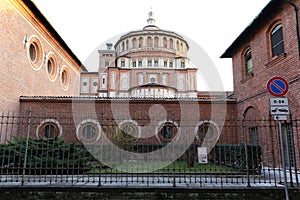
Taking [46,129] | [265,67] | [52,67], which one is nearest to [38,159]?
[46,129]

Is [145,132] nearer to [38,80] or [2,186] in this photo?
[38,80]

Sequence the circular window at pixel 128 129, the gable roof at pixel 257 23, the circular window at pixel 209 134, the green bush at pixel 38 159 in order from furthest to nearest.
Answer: the circular window at pixel 209 134 < the circular window at pixel 128 129 < the gable roof at pixel 257 23 < the green bush at pixel 38 159

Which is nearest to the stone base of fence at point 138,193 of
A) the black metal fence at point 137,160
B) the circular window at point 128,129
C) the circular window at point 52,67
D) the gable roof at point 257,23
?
the black metal fence at point 137,160

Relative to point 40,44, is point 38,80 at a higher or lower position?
lower

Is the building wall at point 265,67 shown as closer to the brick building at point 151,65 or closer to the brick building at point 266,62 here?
the brick building at point 266,62

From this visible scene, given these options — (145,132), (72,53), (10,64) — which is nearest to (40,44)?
(10,64)

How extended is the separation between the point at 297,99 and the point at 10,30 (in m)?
13.9

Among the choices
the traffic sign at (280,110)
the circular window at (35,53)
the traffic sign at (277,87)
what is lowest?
the traffic sign at (280,110)

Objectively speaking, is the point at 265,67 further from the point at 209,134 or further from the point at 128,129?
the point at 128,129

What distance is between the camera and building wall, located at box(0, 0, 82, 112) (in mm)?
11781

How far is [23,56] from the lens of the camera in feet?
43.7

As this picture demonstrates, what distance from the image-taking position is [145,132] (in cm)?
1395

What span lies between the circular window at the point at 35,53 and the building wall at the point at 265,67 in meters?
12.8

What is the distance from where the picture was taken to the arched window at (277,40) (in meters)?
10.3
